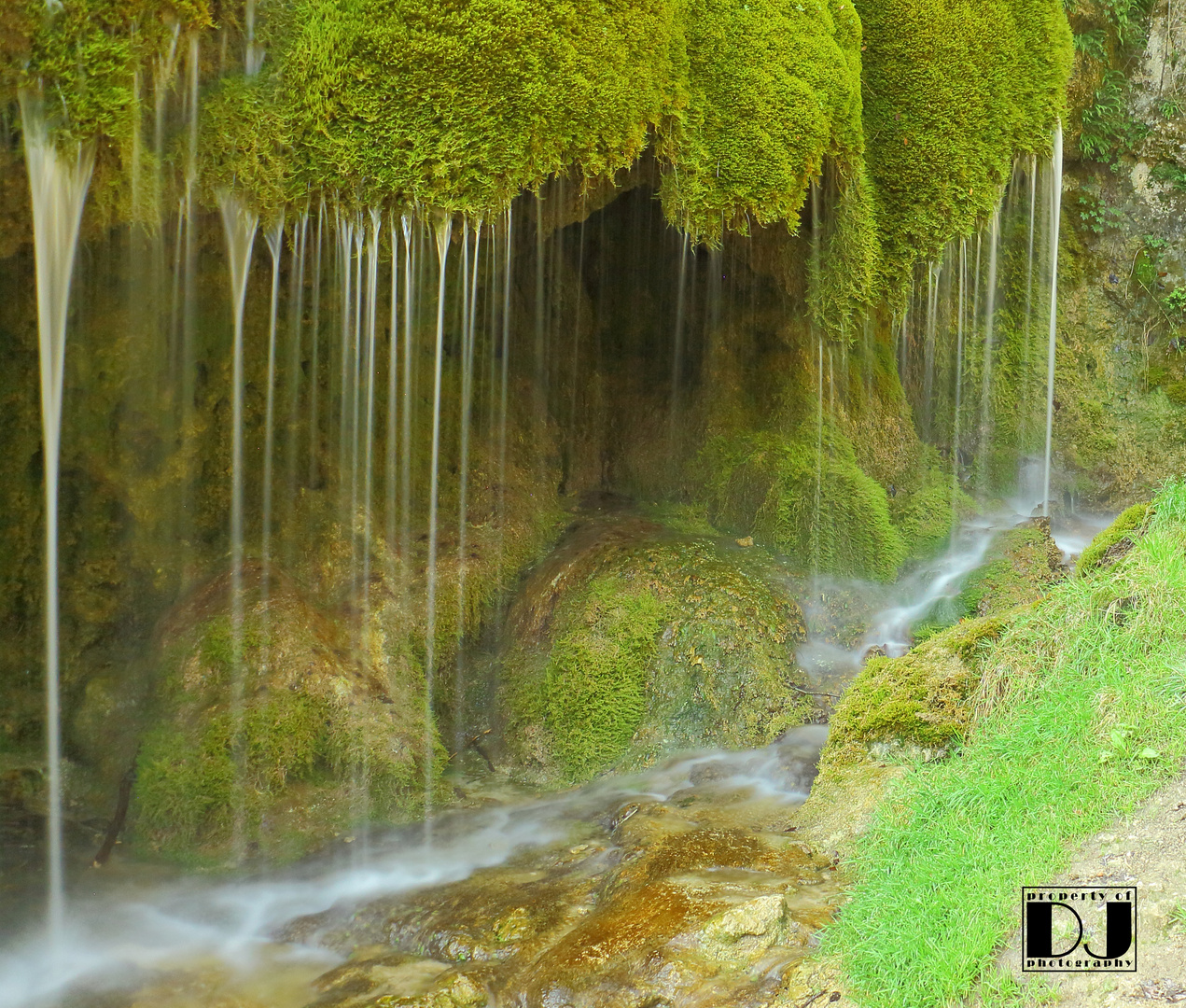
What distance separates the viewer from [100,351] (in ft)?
22.0

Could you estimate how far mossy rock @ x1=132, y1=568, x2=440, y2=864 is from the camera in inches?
244

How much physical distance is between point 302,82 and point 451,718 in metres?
4.38

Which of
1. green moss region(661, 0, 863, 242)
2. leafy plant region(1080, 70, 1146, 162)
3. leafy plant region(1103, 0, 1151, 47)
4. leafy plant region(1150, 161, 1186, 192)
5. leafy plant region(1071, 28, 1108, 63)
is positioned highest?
leafy plant region(1103, 0, 1151, 47)

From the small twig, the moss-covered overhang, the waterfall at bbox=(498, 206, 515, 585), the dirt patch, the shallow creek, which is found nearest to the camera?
the dirt patch

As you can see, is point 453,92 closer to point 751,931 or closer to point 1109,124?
point 751,931

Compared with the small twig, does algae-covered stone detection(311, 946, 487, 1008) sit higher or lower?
lower

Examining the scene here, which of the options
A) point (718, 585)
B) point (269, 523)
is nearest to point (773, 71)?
point (718, 585)

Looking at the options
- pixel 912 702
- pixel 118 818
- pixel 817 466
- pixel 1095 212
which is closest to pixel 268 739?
pixel 118 818

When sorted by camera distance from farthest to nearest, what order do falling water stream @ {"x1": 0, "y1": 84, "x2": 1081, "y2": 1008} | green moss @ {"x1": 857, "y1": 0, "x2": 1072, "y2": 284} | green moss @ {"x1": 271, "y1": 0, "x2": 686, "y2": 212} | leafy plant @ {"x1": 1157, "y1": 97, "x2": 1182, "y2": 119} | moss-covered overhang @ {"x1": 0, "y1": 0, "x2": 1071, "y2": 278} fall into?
leafy plant @ {"x1": 1157, "y1": 97, "x2": 1182, "y2": 119} → green moss @ {"x1": 857, "y1": 0, "x2": 1072, "y2": 284} → green moss @ {"x1": 271, "y1": 0, "x2": 686, "y2": 212} → falling water stream @ {"x1": 0, "y1": 84, "x2": 1081, "y2": 1008} → moss-covered overhang @ {"x1": 0, "y1": 0, "x2": 1071, "y2": 278}

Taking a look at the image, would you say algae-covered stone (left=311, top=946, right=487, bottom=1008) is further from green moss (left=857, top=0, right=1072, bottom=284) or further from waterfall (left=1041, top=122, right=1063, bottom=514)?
waterfall (left=1041, top=122, right=1063, bottom=514)

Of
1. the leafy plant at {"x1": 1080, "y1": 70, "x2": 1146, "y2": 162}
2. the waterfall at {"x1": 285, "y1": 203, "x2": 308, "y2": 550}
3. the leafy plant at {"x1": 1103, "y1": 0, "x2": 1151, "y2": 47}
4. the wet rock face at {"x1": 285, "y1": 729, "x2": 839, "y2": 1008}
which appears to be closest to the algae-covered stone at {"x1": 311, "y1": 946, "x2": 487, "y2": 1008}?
the wet rock face at {"x1": 285, "y1": 729, "x2": 839, "y2": 1008}

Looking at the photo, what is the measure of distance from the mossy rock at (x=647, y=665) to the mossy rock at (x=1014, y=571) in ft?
4.66

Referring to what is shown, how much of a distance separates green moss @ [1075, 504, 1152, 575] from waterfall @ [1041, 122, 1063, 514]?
13.5 feet

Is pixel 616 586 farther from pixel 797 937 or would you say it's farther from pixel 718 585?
pixel 797 937
